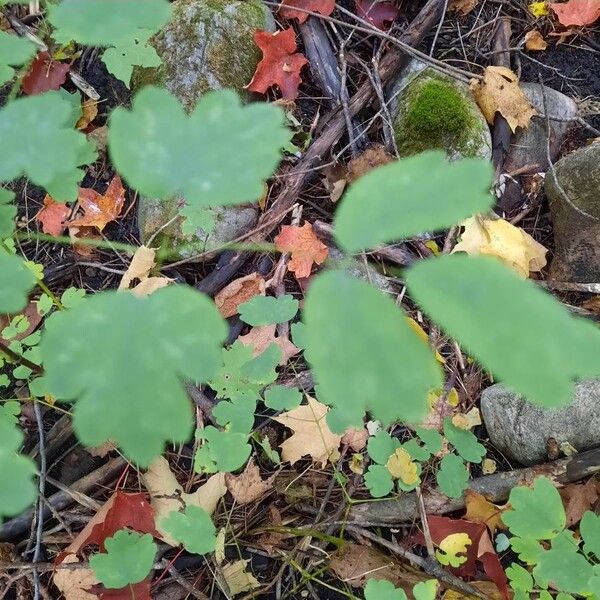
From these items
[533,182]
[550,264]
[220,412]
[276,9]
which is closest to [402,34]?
[276,9]

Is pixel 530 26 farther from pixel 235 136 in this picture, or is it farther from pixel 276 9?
pixel 235 136

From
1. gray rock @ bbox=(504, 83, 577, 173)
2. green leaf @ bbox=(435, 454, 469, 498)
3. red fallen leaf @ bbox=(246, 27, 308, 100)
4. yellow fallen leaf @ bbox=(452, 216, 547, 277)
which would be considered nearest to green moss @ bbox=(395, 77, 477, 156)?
gray rock @ bbox=(504, 83, 577, 173)

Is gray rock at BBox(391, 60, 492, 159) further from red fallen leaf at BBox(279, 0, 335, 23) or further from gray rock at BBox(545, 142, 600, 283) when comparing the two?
red fallen leaf at BBox(279, 0, 335, 23)

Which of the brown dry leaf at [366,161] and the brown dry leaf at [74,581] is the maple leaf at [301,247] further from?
the brown dry leaf at [74,581]

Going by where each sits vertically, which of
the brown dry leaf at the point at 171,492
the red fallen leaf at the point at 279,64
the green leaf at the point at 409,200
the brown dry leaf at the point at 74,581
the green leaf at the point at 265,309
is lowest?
the brown dry leaf at the point at 74,581

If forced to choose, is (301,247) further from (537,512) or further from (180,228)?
(537,512)

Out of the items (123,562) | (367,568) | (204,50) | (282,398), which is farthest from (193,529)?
(204,50)

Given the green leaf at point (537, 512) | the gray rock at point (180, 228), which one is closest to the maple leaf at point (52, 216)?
the gray rock at point (180, 228)
